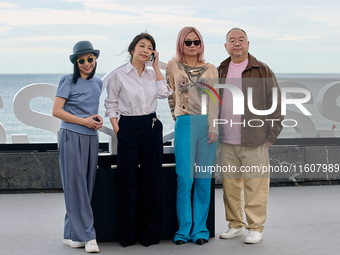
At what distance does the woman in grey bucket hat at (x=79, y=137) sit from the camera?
3416 mm

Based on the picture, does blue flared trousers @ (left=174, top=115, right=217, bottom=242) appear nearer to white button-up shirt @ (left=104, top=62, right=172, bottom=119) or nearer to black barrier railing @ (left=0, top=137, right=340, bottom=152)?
white button-up shirt @ (left=104, top=62, right=172, bottom=119)

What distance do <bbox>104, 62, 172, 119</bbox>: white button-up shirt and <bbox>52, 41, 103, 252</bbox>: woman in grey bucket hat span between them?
117mm

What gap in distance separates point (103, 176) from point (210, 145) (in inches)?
33.8

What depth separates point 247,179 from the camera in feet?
12.3

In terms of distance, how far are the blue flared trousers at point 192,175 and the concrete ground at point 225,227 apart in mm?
143

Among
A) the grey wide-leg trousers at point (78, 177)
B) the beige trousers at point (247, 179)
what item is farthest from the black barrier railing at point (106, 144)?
the grey wide-leg trousers at point (78, 177)

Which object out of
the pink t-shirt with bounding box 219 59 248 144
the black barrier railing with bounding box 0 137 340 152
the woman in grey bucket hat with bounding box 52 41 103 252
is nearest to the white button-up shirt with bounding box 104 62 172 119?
the woman in grey bucket hat with bounding box 52 41 103 252

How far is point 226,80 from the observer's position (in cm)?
374

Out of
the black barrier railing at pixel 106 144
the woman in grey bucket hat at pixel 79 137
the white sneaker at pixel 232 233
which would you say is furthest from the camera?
the black barrier railing at pixel 106 144

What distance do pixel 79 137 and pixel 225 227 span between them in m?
1.64

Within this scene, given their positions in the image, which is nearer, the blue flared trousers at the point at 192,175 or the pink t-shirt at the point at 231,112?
the blue flared trousers at the point at 192,175

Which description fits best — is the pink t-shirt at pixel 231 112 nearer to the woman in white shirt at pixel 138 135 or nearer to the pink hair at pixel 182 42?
the pink hair at pixel 182 42

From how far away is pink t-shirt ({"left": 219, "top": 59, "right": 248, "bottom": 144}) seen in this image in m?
3.72

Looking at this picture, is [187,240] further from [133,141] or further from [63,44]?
[63,44]
